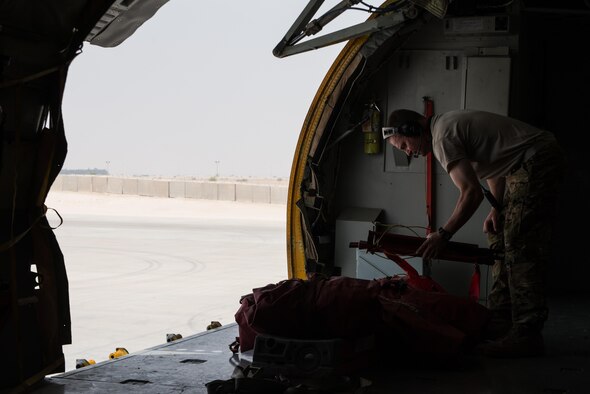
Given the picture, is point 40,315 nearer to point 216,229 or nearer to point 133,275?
point 133,275

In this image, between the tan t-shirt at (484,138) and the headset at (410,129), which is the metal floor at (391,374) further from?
the headset at (410,129)

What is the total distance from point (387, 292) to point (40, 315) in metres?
1.66

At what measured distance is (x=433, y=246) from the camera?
392 centimetres

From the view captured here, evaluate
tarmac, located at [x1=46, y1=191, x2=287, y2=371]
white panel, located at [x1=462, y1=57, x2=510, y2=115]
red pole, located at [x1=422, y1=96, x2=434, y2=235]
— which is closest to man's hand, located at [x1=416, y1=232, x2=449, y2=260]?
tarmac, located at [x1=46, y1=191, x2=287, y2=371]

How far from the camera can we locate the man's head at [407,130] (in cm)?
405

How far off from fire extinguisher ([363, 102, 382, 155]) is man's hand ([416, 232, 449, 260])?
2221mm

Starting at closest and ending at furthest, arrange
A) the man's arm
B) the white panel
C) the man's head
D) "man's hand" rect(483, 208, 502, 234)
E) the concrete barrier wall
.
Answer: the man's arm
the man's head
"man's hand" rect(483, 208, 502, 234)
the white panel
the concrete barrier wall

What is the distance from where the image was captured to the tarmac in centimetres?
1113

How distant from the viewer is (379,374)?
3.48 meters

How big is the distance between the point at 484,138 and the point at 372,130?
7.09 feet

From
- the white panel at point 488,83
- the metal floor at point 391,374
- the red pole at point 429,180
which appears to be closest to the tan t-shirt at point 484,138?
the metal floor at point 391,374

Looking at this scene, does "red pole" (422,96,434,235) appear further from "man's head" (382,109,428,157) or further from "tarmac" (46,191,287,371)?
"tarmac" (46,191,287,371)

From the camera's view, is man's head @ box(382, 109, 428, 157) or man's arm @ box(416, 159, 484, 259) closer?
man's arm @ box(416, 159, 484, 259)

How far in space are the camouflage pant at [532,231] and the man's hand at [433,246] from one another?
0.35 meters
